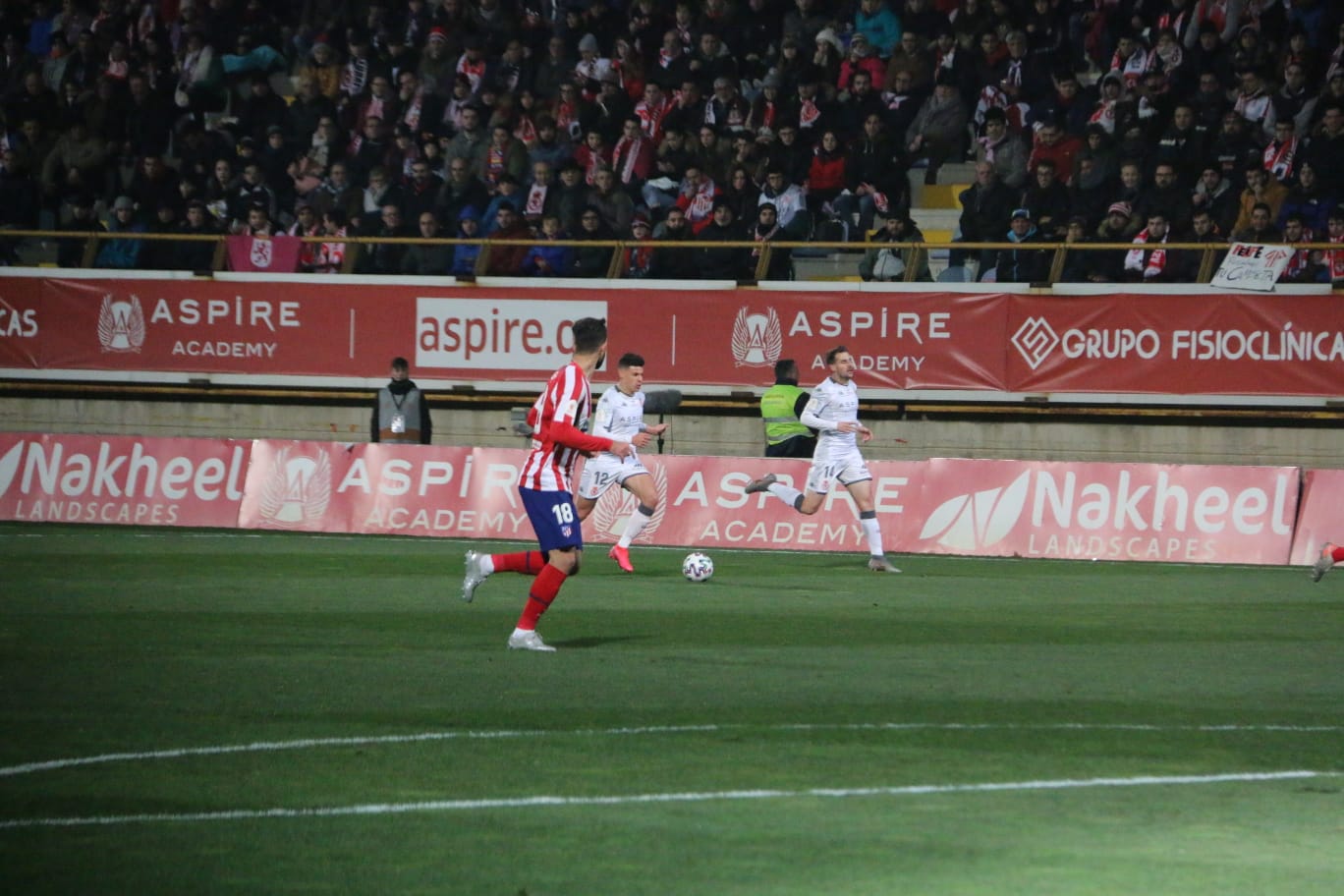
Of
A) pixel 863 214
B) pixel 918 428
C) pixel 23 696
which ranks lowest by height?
pixel 23 696

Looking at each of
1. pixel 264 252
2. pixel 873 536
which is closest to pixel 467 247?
pixel 264 252

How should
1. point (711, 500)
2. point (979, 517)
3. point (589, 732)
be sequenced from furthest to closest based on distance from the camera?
point (711, 500) → point (979, 517) → point (589, 732)

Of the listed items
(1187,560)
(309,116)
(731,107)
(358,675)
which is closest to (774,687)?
(358,675)

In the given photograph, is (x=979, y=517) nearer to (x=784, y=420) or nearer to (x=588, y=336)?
(x=784, y=420)

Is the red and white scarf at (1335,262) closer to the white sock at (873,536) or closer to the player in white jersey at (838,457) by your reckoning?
Result: the player in white jersey at (838,457)

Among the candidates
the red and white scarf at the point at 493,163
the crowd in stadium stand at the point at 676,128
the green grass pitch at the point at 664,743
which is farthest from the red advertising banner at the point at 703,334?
the green grass pitch at the point at 664,743

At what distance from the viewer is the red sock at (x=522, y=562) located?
1218 centimetres

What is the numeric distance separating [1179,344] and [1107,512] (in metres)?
3.72

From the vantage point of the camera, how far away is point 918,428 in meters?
24.5

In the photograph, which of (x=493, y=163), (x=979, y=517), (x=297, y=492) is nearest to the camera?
(x=979, y=517)

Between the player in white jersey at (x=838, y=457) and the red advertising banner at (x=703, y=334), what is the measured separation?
502 cm

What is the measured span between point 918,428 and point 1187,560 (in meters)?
5.12

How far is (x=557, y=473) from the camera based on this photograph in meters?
11.7

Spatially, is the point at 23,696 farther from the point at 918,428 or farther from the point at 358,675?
the point at 918,428
